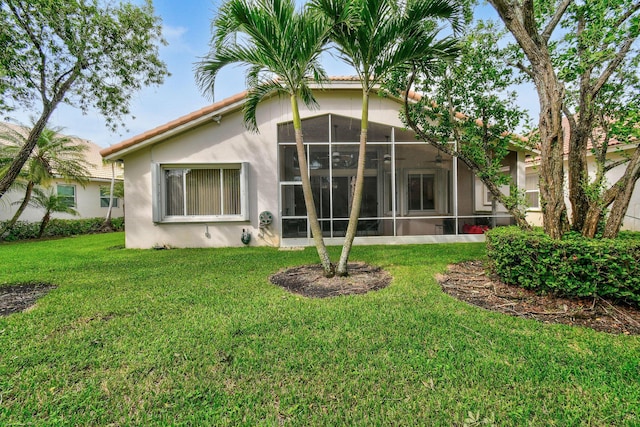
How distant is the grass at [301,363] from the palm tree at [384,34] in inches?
108

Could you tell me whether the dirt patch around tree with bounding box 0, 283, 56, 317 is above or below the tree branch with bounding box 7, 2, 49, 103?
below

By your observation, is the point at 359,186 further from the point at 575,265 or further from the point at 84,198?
the point at 84,198

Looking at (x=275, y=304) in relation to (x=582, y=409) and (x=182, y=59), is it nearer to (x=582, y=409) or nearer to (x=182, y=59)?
(x=582, y=409)

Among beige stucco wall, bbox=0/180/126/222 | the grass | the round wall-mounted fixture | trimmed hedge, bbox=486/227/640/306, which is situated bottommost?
the grass

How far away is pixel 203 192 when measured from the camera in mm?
10117

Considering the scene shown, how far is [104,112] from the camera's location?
7.89 m

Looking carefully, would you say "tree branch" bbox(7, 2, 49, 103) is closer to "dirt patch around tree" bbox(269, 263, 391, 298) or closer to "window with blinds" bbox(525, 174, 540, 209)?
"dirt patch around tree" bbox(269, 263, 391, 298)

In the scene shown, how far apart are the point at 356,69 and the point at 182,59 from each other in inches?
209

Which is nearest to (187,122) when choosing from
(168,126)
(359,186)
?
(168,126)

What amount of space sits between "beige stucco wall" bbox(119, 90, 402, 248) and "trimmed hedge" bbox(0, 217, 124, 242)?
8400 mm

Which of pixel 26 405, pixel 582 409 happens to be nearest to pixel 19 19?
pixel 26 405

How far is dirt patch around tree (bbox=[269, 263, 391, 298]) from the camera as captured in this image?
17.1ft

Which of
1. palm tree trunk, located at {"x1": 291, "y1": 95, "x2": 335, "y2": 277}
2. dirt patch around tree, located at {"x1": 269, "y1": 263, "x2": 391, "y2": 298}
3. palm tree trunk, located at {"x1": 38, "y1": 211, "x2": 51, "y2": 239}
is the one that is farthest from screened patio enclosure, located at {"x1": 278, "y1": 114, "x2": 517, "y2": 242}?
palm tree trunk, located at {"x1": 38, "y1": 211, "x2": 51, "y2": 239}

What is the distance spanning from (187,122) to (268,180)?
126 inches
